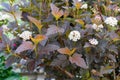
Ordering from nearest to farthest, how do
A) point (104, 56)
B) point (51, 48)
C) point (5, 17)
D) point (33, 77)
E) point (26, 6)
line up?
1. point (51, 48)
2. point (104, 56)
3. point (26, 6)
4. point (5, 17)
5. point (33, 77)

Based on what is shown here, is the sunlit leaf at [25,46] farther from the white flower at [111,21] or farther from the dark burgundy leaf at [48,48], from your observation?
the white flower at [111,21]

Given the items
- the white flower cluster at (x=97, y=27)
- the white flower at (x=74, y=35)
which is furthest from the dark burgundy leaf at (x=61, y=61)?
the white flower cluster at (x=97, y=27)

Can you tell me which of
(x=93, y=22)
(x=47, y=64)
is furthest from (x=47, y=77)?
(x=93, y=22)

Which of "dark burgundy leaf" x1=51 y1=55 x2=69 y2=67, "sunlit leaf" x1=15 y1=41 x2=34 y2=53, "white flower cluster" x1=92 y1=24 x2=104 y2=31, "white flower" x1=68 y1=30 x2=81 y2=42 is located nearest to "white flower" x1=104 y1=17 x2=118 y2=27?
"white flower cluster" x1=92 y1=24 x2=104 y2=31

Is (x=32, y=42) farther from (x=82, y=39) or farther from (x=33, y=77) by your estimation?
(x=33, y=77)

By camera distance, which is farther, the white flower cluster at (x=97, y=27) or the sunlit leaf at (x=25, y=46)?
the white flower cluster at (x=97, y=27)

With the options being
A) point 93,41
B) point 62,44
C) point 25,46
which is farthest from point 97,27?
point 25,46

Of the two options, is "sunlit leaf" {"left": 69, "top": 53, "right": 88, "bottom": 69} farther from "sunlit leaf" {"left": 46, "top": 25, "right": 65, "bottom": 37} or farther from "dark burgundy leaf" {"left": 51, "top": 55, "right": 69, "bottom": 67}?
"sunlit leaf" {"left": 46, "top": 25, "right": 65, "bottom": 37}
